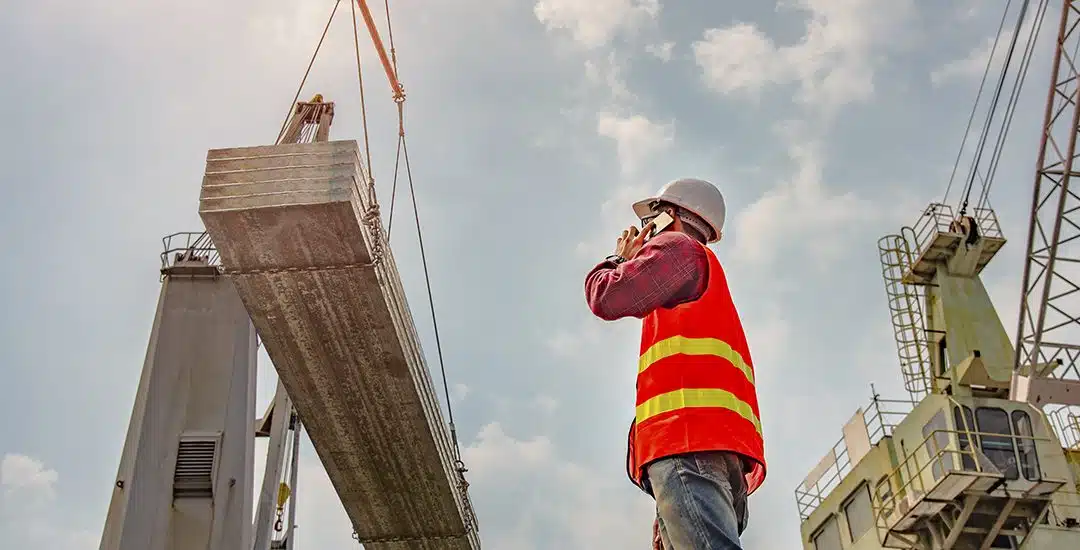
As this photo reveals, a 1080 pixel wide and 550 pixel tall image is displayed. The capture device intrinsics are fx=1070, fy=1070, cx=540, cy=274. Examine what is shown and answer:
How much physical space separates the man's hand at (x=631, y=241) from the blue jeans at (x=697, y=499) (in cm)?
95

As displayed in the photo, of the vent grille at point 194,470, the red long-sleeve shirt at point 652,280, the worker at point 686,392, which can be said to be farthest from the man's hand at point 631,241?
the vent grille at point 194,470

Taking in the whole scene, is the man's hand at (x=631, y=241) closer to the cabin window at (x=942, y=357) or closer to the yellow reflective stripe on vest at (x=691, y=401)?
the yellow reflective stripe on vest at (x=691, y=401)

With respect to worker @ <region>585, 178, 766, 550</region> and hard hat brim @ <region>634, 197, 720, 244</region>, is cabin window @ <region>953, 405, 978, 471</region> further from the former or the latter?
worker @ <region>585, 178, 766, 550</region>

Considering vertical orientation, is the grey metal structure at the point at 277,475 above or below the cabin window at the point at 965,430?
below

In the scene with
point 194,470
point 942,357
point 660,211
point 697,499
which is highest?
point 942,357

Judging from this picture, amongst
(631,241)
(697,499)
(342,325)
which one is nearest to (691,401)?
(697,499)

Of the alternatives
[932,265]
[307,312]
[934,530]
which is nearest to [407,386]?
[307,312]

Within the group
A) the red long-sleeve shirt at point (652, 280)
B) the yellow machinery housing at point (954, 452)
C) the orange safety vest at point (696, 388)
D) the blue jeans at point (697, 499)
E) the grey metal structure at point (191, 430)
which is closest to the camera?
the blue jeans at point (697, 499)

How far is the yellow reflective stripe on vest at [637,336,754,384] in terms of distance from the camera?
4207 mm

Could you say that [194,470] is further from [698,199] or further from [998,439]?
[998,439]

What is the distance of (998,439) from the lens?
810 inches

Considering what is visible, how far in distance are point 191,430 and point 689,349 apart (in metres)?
6.43

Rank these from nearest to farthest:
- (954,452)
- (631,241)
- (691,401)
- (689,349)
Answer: (691,401) → (689,349) → (631,241) → (954,452)

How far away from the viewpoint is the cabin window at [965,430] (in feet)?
64.9
